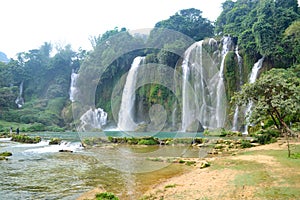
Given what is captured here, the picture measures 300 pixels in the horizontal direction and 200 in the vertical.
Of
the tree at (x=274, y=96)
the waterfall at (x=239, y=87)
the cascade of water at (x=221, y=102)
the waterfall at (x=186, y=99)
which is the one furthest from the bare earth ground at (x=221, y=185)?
the waterfall at (x=186, y=99)

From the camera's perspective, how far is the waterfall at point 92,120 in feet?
129

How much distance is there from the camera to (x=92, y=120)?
134 feet

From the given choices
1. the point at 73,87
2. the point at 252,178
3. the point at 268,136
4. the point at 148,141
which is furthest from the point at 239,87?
the point at 73,87

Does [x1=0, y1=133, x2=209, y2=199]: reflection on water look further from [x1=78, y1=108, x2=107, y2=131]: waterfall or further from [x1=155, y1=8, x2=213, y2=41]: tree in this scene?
[x1=155, y1=8, x2=213, y2=41]: tree

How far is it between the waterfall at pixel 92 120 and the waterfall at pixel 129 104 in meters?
3.93

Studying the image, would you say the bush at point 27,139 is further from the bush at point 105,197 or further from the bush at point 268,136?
the bush at point 105,197

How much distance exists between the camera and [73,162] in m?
12.1

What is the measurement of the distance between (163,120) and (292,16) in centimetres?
1856

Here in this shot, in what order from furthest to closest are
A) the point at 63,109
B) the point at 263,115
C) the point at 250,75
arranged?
the point at 63,109 < the point at 250,75 < the point at 263,115

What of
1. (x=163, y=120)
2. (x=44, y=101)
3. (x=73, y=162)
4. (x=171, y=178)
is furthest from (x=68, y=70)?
(x=171, y=178)

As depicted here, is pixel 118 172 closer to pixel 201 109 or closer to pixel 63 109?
pixel 201 109

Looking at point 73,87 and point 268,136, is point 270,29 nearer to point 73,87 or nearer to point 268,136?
point 268,136

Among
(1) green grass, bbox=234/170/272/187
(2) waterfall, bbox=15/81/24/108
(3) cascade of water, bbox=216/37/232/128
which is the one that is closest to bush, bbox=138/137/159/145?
(3) cascade of water, bbox=216/37/232/128

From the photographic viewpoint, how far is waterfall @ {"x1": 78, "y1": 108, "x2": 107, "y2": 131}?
39312mm
